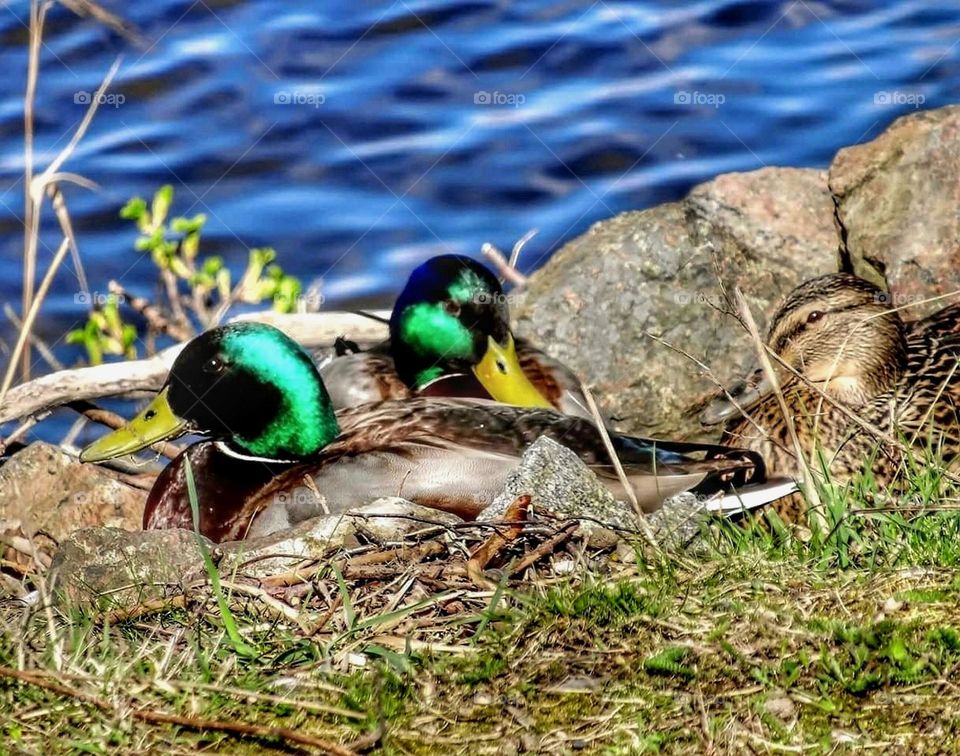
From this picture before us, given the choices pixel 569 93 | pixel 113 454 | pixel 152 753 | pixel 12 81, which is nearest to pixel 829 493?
pixel 152 753

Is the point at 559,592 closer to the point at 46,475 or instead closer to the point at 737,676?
the point at 737,676

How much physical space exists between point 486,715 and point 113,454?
120 inches

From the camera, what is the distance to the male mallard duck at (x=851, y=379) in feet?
16.6

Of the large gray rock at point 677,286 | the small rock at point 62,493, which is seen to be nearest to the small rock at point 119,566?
the small rock at point 62,493

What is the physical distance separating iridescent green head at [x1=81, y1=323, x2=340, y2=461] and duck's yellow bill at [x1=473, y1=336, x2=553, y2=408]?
982 mm

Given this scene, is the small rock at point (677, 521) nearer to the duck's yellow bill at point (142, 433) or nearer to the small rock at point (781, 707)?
the small rock at point (781, 707)

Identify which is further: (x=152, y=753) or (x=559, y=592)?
(x=559, y=592)

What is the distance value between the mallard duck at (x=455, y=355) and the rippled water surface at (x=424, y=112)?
7.48 feet

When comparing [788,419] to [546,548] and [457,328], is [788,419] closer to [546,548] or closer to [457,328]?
[546,548]

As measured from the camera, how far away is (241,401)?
18.9 ft

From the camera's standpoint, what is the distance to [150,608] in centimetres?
344

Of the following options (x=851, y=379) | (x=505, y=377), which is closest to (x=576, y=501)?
(x=851, y=379)

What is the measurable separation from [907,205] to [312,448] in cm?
275

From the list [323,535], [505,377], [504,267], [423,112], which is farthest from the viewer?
[423,112]
